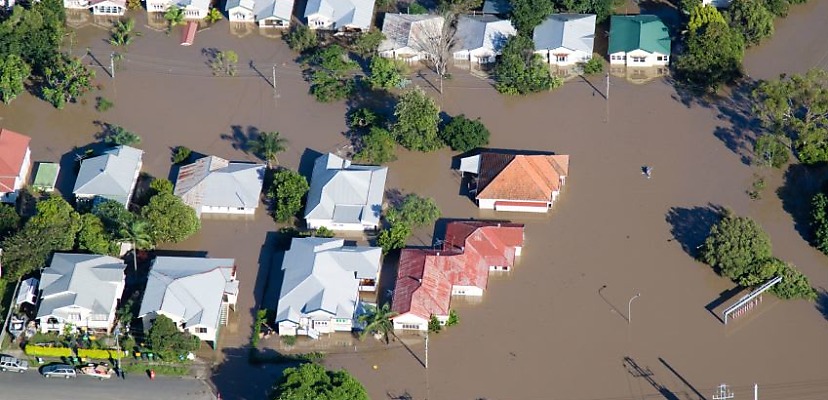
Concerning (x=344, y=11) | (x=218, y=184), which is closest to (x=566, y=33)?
(x=344, y=11)

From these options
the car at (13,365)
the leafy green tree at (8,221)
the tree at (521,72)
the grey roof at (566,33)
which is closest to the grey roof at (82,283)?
the car at (13,365)

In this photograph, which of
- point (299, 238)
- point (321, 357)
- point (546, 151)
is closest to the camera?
point (321, 357)

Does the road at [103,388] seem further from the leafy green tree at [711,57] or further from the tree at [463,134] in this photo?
the leafy green tree at [711,57]

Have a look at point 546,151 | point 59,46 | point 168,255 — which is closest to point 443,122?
point 546,151

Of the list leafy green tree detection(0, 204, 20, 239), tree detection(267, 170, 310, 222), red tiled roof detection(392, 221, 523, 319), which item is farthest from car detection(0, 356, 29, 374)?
red tiled roof detection(392, 221, 523, 319)

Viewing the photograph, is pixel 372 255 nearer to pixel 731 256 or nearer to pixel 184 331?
pixel 184 331

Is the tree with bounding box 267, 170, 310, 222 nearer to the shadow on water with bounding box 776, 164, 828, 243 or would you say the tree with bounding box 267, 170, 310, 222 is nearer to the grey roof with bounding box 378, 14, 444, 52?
the grey roof with bounding box 378, 14, 444, 52

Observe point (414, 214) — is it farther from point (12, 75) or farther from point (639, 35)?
point (12, 75)
